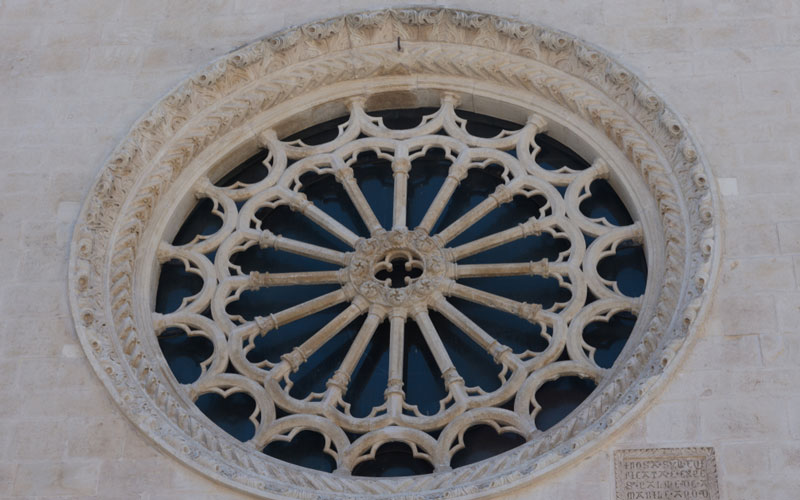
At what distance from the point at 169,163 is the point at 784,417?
5514 millimetres

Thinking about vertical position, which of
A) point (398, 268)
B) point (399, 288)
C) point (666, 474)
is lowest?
point (666, 474)

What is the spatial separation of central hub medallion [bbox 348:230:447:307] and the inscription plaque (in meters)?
2.42

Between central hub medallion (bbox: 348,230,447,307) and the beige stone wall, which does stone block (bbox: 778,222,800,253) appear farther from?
central hub medallion (bbox: 348,230,447,307)

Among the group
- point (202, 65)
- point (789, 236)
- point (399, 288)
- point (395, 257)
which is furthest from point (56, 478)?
point (789, 236)

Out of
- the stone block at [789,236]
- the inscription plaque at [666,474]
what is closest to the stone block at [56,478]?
the inscription plaque at [666,474]

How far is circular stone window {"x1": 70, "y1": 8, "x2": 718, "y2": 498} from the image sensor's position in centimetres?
1267

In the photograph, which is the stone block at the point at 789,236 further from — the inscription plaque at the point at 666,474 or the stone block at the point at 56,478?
the stone block at the point at 56,478

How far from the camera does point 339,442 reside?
12.7 meters

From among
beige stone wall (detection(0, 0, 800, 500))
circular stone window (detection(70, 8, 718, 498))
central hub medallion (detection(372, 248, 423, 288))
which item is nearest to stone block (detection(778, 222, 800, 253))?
beige stone wall (detection(0, 0, 800, 500))

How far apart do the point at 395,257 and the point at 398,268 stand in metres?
0.12

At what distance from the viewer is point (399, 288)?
44.7 ft

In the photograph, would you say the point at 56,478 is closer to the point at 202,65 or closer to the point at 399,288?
the point at 399,288

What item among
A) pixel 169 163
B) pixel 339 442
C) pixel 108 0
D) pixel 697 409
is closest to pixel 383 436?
pixel 339 442

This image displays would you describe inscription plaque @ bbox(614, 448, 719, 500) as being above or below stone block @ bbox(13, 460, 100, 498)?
above
